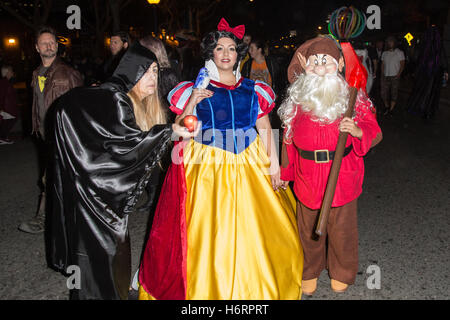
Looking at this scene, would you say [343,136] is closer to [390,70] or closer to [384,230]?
[384,230]

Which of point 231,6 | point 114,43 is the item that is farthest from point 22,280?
point 231,6

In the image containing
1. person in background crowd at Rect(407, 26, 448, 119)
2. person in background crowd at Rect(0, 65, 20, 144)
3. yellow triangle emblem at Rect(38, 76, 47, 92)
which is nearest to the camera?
yellow triangle emblem at Rect(38, 76, 47, 92)

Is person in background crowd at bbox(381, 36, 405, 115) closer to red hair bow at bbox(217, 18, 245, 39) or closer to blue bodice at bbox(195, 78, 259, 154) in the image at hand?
red hair bow at bbox(217, 18, 245, 39)

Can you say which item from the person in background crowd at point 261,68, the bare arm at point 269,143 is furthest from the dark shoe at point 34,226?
the person in background crowd at point 261,68

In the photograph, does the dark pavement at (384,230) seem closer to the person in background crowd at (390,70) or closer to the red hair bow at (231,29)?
the red hair bow at (231,29)

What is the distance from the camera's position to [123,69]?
2.42m

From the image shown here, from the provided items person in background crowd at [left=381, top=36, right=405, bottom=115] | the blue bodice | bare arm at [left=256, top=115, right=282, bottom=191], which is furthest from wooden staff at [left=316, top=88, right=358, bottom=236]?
person in background crowd at [left=381, top=36, right=405, bottom=115]

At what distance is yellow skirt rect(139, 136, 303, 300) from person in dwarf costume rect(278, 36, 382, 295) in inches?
8.2

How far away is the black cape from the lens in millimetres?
2238

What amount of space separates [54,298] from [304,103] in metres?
2.32

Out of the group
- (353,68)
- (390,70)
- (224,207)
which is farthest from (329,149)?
(390,70)

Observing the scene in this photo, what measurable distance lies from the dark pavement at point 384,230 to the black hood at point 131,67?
67.2 inches

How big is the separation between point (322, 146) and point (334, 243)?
74 centimetres

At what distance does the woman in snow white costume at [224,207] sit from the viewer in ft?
8.29
